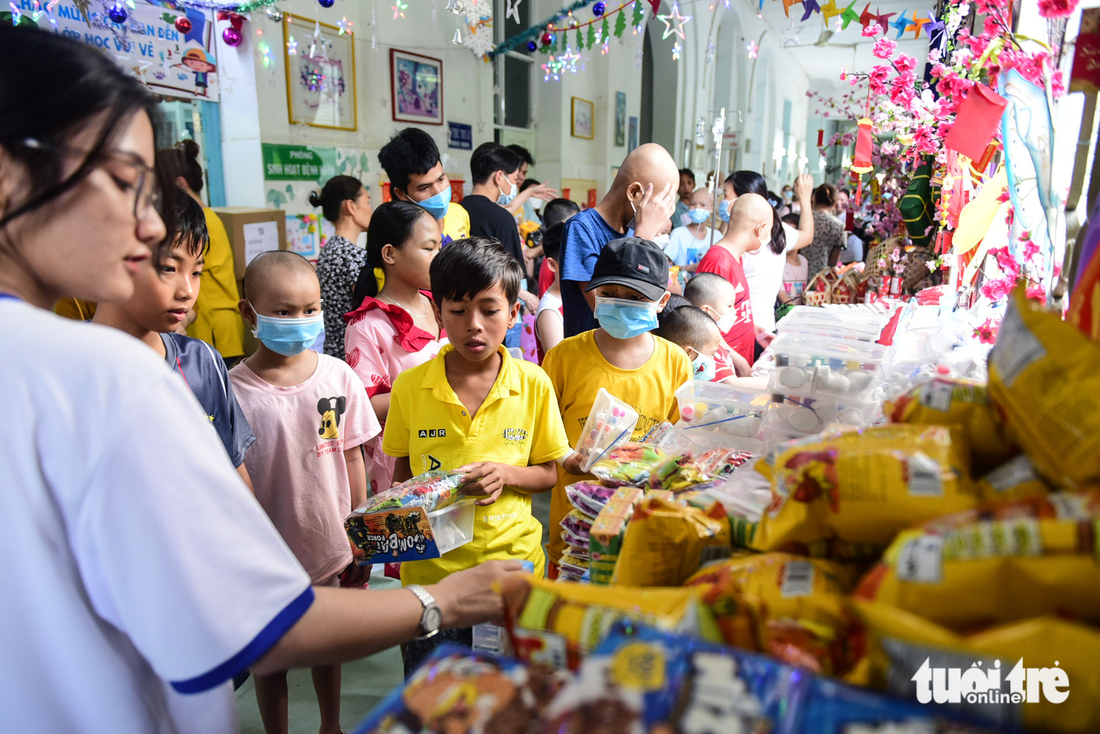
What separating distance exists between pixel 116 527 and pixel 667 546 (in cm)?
64

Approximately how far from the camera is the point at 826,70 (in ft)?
64.0

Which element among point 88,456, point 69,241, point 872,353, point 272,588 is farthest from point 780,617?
point 872,353

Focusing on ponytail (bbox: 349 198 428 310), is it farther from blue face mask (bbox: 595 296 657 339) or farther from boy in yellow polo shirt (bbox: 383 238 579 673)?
blue face mask (bbox: 595 296 657 339)

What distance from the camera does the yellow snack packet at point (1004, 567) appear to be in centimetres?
51

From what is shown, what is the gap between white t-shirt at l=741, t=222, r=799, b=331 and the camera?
12.9 ft

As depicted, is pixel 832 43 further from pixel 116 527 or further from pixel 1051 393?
pixel 116 527

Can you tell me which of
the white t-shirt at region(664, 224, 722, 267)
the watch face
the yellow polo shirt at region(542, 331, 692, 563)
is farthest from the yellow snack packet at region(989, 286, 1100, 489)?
the white t-shirt at region(664, 224, 722, 267)

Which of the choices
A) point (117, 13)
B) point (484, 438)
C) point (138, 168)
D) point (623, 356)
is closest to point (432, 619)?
point (138, 168)

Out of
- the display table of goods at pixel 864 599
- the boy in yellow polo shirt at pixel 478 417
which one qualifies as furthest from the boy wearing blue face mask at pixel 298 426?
the display table of goods at pixel 864 599

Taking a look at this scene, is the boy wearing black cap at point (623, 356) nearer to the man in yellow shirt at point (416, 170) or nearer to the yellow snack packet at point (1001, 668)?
the man in yellow shirt at point (416, 170)

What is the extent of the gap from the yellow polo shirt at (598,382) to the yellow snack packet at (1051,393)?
4.56 ft

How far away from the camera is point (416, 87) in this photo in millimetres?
6992

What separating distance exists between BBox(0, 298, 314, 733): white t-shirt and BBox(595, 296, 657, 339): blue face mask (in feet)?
4.86

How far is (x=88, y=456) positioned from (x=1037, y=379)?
95 centimetres
